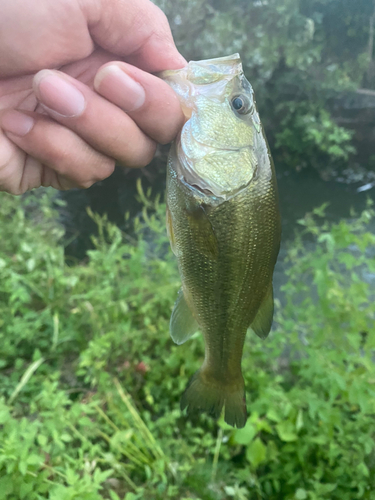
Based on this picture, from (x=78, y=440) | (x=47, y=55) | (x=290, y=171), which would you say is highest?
(x=47, y=55)

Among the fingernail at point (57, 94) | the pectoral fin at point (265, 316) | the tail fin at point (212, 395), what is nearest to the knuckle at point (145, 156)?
the fingernail at point (57, 94)

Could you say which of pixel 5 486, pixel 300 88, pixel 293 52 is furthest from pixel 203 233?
pixel 300 88

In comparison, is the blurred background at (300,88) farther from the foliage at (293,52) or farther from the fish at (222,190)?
the fish at (222,190)

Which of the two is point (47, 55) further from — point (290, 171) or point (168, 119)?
point (290, 171)

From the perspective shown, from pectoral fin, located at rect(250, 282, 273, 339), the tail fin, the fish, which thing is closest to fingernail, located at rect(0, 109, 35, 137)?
the fish

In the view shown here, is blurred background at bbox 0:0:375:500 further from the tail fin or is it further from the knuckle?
the knuckle

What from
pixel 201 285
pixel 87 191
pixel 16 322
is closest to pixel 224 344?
pixel 201 285
